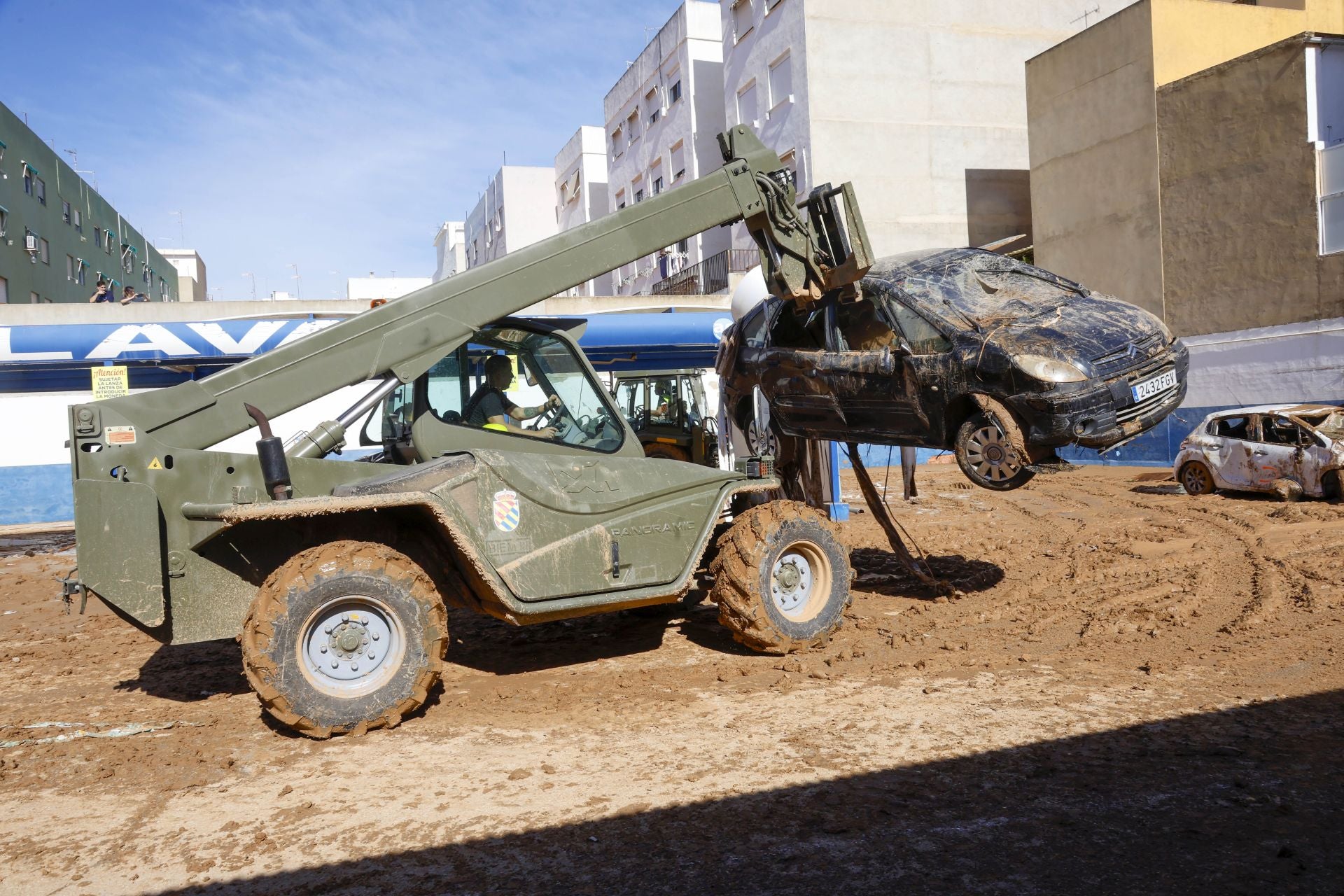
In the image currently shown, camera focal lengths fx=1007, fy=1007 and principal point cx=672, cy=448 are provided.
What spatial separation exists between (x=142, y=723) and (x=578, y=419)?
10.4 feet

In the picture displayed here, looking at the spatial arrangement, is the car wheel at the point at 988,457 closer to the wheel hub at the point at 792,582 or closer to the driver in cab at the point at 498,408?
the wheel hub at the point at 792,582

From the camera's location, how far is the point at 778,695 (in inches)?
236

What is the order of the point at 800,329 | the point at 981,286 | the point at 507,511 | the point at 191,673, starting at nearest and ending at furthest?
the point at 507,511
the point at 191,673
the point at 981,286
the point at 800,329

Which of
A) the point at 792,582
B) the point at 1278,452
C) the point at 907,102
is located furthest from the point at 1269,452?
the point at 907,102

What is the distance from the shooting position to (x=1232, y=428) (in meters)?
15.2

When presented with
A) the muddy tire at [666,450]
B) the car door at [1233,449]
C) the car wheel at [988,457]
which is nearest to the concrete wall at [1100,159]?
the car door at [1233,449]

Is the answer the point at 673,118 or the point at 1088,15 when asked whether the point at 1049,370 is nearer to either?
the point at 1088,15

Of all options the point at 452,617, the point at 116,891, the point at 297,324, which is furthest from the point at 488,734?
the point at 297,324

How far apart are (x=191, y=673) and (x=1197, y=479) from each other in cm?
1435

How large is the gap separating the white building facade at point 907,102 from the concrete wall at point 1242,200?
9299mm

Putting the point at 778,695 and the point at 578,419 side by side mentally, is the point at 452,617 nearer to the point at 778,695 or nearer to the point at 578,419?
the point at 578,419

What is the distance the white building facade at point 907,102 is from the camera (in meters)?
30.1

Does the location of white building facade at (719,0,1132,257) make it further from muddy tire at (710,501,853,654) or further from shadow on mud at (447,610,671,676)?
muddy tire at (710,501,853,654)

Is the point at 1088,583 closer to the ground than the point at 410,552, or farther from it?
closer to the ground
